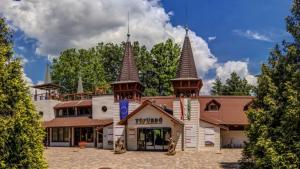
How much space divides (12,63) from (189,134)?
71.9ft

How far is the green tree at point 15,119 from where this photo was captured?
10.8 m

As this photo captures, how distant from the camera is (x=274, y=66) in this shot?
1628cm

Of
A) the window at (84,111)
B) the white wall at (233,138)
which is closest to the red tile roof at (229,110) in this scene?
the white wall at (233,138)

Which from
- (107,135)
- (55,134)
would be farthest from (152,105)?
(55,134)

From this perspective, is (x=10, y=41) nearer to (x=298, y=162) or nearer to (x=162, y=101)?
(x=298, y=162)

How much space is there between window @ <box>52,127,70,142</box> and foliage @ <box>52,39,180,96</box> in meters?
16.4

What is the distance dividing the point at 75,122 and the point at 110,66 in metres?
27.2

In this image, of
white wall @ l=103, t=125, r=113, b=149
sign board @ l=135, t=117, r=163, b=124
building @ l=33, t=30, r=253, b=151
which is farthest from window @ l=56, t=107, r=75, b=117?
sign board @ l=135, t=117, r=163, b=124

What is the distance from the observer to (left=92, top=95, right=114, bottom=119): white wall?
124ft

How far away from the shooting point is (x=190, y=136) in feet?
101

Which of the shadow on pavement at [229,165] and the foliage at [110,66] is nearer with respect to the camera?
the shadow on pavement at [229,165]

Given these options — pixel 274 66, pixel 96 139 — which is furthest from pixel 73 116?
pixel 274 66

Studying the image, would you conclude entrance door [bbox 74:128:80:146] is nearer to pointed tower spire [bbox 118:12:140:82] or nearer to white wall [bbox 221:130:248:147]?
pointed tower spire [bbox 118:12:140:82]

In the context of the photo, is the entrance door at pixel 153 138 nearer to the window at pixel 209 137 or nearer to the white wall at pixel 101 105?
the window at pixel 209 137
